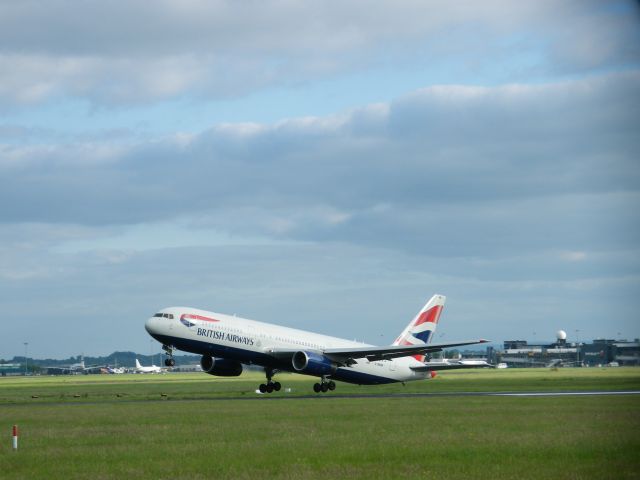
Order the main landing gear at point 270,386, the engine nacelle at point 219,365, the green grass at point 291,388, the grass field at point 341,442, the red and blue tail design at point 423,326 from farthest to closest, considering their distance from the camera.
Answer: the red and blue tail design at point 423,326 < the engine nacelle at point 219,365 < the green grass at point 291,388 < the main landing gear at point 270,386 < the grass field at point 341,442

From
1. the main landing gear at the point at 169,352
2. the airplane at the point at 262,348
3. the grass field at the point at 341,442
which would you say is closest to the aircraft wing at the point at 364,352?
the airplane at the point at 262,348

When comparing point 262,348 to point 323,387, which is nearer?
point 262,348

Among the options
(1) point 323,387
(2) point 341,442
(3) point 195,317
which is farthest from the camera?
(1) point 323,387

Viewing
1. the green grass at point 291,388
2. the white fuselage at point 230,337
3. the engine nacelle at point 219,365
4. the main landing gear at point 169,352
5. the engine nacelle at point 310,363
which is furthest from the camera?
the engine nacelle at point 219,365

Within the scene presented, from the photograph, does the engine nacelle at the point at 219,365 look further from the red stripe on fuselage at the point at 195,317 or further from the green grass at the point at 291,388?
the red stripe on fuselage at the point at 195,317

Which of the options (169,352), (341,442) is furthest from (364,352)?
(341,442)

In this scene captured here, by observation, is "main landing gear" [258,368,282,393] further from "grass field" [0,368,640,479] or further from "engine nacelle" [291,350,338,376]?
"grass field" [0,368,640,479]

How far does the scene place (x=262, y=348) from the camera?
6444cm

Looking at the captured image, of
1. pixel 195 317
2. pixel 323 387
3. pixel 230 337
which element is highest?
pixel 195 317

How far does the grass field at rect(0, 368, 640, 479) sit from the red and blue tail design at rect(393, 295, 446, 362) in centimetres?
2913

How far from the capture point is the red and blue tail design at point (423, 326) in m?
76.2

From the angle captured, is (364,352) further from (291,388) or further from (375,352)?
(291,388)

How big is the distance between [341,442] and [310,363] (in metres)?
34.6

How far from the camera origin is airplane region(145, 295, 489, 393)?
63000 millimetres
